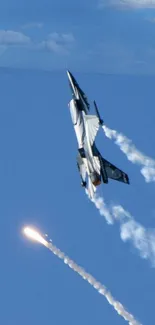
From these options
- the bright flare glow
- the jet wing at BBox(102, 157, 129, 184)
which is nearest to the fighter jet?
the jet wing at BBox(102, 157, 129, 184)

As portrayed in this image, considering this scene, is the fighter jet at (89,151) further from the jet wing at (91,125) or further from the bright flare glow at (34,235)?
the bright flare glow at (34,235)

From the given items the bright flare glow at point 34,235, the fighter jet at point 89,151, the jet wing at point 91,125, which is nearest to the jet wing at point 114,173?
the fighter jet at point 89,151

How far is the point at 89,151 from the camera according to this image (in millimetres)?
160750

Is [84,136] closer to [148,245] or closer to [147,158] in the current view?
[147,158]

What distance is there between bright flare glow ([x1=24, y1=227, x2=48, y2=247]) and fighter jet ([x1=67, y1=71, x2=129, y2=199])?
1247 cm

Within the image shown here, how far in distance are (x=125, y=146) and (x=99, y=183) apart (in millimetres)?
11773

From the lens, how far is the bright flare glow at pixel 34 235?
564ft

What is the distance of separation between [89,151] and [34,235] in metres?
20.2

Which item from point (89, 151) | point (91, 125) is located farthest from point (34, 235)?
point (91, 125)

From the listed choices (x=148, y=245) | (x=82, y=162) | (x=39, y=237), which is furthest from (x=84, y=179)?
(x=148, y=245)

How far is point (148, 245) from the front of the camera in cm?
18588

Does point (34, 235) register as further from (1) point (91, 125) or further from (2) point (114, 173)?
(1) point (91, 125)

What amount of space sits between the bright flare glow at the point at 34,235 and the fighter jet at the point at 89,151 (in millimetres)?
12468

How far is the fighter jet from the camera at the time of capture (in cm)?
15800
